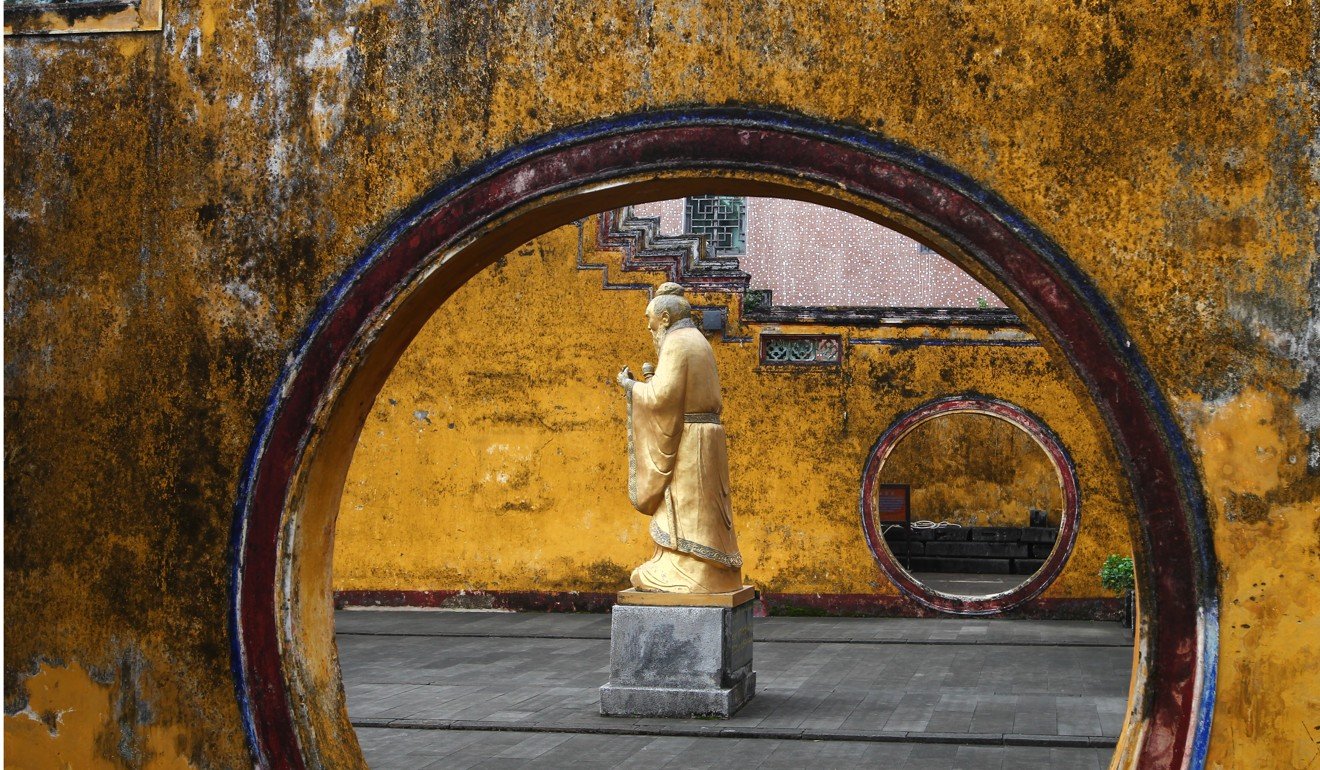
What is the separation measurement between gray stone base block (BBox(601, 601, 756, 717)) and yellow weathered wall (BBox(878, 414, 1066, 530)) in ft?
30.6

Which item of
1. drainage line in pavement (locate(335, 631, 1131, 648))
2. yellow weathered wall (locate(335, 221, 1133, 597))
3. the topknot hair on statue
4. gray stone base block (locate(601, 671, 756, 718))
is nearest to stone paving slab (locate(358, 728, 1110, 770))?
gray stone base block (locate(601, 671, 756, 718))

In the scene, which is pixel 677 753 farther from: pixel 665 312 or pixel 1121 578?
pixel 1121 578

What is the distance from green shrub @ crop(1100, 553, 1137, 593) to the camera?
11.7 meters

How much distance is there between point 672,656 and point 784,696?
1048 millimetres

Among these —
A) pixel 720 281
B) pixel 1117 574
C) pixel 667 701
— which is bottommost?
pixel 667 701

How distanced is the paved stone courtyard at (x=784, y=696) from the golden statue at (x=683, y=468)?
2.81 feet

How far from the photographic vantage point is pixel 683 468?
843 cm

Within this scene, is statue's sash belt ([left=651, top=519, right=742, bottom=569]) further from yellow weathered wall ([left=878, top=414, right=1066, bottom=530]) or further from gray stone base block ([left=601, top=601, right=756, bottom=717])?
yellow weathered wall ([left=878, top=414, right=1066, bottom=530])

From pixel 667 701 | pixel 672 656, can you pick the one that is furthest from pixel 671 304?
pixel 667 701

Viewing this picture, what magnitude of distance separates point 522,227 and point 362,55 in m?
0.82

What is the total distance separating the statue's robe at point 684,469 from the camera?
830 cm

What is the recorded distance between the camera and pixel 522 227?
16.2 feet

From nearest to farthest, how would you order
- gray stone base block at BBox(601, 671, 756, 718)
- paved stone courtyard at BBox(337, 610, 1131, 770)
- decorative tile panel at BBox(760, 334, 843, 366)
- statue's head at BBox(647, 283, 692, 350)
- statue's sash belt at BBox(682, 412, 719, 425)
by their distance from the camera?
paved stone courtyard at BBox(337, 610, 1131, 770) < gray stone base block at BBox(601, 671, 756, 718) < statue's sash belt at BBox(682, 412, 719, 425) < statue's head at BBox(647, 283, 692, 350) < decorative tile panel at BBox(760, 334, 843, 366)

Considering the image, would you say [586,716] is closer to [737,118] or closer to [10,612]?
[10,612]
